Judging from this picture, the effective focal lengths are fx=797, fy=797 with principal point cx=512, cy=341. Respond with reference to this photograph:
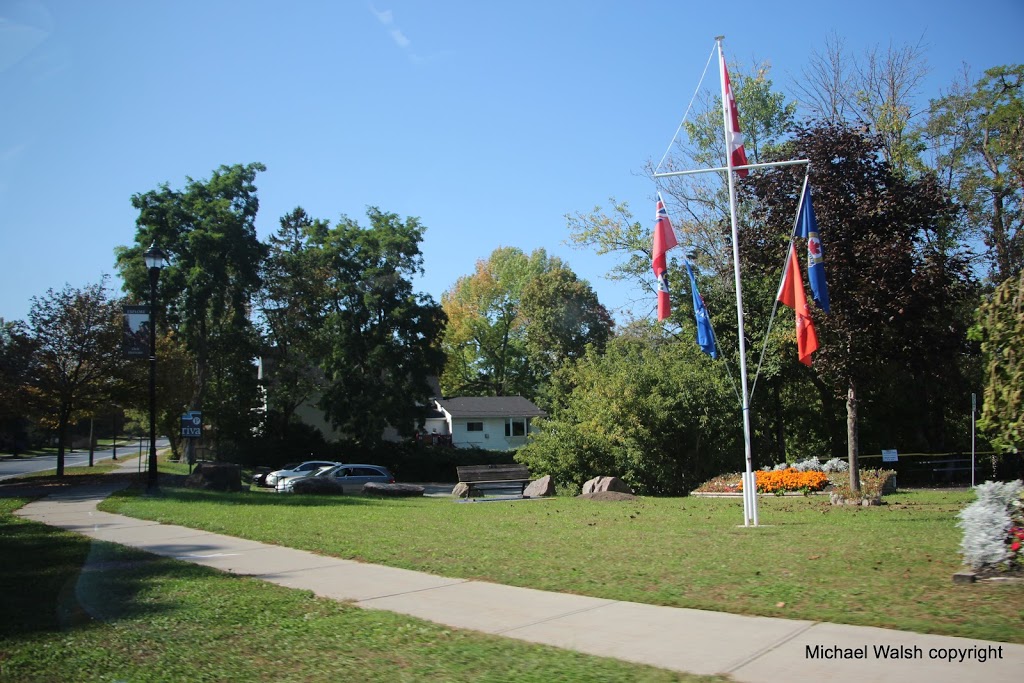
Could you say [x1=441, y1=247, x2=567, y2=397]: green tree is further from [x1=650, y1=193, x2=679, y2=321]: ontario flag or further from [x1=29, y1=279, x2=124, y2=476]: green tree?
[x1=650, y1=193, x2=679, y2=321]: ontario flag

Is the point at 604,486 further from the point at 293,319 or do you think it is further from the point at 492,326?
the point at 492,326

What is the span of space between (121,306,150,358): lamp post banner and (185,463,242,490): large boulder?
12.6 feet

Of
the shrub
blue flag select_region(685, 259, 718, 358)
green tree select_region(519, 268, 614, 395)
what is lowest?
the shrub

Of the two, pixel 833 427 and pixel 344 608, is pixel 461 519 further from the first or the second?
pixel 833 427

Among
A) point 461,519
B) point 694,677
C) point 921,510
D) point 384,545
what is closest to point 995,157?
point 921,510

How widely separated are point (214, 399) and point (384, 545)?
40.1 metres

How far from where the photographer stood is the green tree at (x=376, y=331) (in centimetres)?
4606

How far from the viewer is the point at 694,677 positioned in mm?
5223

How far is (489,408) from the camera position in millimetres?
59312

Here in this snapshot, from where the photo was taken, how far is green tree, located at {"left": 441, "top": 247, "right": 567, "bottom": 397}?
71188 millimetres

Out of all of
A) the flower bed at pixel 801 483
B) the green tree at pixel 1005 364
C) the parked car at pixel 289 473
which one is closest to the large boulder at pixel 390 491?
the flower bed at pixel 801 483

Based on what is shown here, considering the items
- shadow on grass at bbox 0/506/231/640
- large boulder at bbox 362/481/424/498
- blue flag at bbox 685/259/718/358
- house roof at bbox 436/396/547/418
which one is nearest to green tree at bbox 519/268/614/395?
house roof at bbox 436/396/547/418

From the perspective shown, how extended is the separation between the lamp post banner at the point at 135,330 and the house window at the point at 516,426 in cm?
3922

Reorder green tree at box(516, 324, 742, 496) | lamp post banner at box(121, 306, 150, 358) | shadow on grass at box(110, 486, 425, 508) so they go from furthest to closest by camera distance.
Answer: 1. green tree at box(516, 324, 742, 496)
2. lamp post banner at box(121, 306, 150, 358)
3. shadow on grass at box(110, 486, 425, 508)
